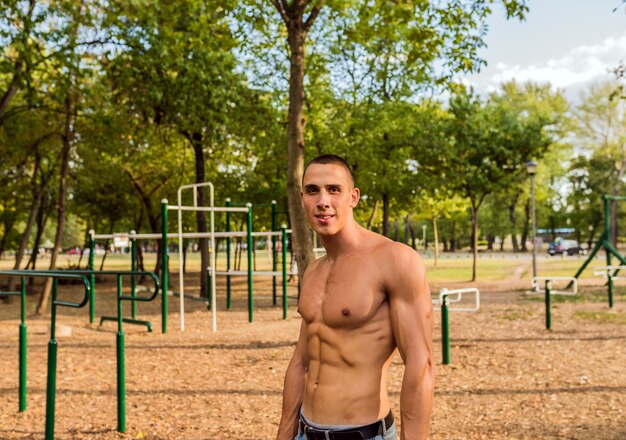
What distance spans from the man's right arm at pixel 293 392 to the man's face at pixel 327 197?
40 centimetres

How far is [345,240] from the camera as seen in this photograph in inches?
85.2

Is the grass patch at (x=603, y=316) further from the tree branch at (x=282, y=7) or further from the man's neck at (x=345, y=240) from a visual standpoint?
the man's neck at (x=345, y=240)

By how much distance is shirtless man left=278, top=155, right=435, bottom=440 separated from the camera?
1.96 meters

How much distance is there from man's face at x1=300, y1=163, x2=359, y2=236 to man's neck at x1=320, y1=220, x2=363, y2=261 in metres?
0.04

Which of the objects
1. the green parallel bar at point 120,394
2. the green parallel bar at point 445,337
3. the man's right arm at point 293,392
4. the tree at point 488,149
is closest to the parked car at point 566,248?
the tree at point 488,149

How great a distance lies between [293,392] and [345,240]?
1.89 ft

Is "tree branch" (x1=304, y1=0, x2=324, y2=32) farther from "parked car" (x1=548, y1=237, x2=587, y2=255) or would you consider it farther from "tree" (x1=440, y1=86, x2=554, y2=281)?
"parked car" (x1=548, y1=237, x2=587, y2=255)

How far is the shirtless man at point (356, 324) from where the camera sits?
6.44ft

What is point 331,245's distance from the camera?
2.19 m

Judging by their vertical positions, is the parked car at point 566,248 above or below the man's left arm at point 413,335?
below

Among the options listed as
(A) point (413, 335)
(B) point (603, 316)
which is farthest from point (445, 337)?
(A) point (413, 335)

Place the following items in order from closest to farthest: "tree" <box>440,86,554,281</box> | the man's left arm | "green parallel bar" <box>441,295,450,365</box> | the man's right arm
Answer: the man's left arm, the man's right arm, "green parallel bar" <box>441,295,450,365</box>, "tree" <box>440,86,554,281</box>

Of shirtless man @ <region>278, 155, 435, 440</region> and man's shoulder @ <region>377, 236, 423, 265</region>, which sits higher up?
man's shoulder @ <region>377, 236, 423, 265</region>

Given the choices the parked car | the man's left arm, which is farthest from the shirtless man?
the parked car
